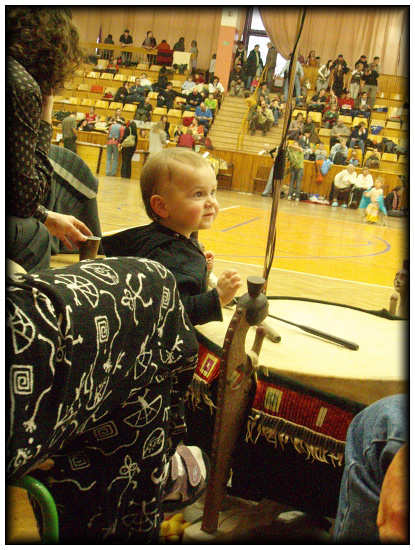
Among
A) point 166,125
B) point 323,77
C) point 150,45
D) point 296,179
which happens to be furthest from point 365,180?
point 150,45

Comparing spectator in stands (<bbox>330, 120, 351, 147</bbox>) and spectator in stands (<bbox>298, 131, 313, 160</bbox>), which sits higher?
spectator in stands (<bbox>330, 120, 351, 147</bbox>)

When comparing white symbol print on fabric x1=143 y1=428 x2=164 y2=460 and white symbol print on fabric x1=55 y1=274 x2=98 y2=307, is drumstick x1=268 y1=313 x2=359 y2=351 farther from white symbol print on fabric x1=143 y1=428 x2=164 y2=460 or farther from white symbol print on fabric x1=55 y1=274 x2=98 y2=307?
white symbol print on fabric x1=55 y1=274 x2=98 y2=307

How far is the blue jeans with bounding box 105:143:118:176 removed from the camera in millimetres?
10320

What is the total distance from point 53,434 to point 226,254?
11.7ft

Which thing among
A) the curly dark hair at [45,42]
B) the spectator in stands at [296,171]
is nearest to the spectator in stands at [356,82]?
the spectator in stands at [296,171]

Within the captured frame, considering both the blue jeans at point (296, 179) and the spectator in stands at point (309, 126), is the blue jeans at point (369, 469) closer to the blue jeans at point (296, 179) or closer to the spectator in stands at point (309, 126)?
the blue jeans at point (296, 179)

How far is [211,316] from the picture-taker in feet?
3.49

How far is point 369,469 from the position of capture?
0.66 m

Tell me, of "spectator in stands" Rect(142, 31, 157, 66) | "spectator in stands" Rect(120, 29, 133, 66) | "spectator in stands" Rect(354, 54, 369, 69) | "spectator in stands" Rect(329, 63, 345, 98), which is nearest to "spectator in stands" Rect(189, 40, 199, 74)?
"spectator in stands" Rect(142, 31, 157, 66)

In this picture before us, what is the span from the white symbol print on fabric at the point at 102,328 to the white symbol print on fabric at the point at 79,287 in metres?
0.02

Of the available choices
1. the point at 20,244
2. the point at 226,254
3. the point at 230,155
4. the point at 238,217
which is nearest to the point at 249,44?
the point at 230,155

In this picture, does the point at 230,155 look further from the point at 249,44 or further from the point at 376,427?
the point at 376,427

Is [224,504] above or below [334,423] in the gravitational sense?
below

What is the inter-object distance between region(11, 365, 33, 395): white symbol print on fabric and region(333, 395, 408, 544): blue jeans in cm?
42
